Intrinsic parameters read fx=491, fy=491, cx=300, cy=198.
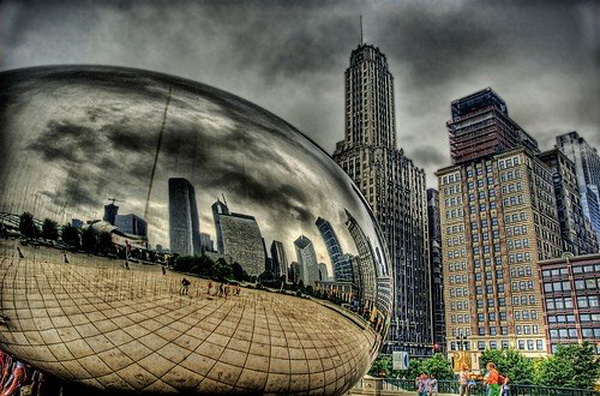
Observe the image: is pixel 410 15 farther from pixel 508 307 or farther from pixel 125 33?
pixel 508 307

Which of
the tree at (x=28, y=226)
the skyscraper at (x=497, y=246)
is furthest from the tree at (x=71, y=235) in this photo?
the skyscraper at (x=497, y=246)

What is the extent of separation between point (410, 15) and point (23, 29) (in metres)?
3.40

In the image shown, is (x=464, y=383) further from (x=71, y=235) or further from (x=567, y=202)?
(x=567, y=202)

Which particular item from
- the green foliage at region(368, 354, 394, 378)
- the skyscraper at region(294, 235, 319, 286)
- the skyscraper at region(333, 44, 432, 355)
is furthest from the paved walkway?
the skyscraper at region(333, 44, 432, 355)

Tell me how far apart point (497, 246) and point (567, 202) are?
21387 millimetres

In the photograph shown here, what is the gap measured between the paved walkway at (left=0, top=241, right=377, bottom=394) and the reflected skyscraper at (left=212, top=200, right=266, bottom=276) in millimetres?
142

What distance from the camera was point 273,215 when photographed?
2428mm

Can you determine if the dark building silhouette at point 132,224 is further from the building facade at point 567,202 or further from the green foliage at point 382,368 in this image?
Answer: the building facade at point 567,202

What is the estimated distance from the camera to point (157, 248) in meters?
2.25

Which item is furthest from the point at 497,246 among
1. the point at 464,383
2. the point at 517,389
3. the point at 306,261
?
the point at 306,261

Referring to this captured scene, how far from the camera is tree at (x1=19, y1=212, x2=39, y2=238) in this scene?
2309mm

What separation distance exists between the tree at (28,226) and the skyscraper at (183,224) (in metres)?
0.65

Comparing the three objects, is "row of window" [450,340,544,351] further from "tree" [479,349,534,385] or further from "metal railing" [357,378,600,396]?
"metal railing" [357,378,600,396]

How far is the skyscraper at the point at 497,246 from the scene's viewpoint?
228 feet
